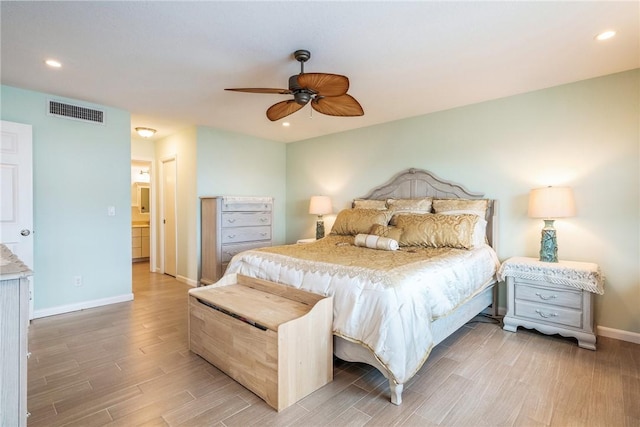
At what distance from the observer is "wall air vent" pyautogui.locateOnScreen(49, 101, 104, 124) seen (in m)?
3.40

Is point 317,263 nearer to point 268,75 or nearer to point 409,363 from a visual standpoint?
point 409,363

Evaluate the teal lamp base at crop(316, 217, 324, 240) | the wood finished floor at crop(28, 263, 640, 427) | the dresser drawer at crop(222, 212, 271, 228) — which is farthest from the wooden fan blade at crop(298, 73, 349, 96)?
the teal lamp base at crop(316, 217, 324, 240)

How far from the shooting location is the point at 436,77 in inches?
114

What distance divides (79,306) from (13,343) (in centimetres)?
290

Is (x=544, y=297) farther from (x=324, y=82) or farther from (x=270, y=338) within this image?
(x=324, y=82)

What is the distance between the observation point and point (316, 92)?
2.31 metres

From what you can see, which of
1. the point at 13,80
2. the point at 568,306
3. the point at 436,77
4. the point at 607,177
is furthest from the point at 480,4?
the point at 13,80

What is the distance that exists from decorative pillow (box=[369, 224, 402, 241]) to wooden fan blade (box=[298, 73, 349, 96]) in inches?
64.2

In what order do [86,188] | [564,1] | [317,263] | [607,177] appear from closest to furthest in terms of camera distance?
[564,1] < [317,263] < [607,177] < [86,188]

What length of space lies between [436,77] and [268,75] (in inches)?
60.7

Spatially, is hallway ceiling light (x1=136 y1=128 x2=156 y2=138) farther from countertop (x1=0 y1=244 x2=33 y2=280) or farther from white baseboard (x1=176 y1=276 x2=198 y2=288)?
countertop (x1=0 y1=244 x2=33 y2=280)

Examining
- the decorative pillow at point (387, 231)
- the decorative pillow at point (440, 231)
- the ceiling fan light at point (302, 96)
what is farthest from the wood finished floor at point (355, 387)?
the ceiling fan light at point (302, 96)

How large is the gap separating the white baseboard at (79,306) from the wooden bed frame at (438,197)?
10.2 feet

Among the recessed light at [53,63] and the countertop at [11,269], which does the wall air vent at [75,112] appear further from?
the countertop at [11,269]
